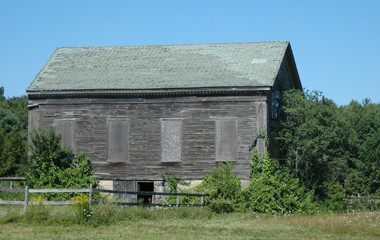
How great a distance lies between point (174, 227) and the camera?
20172 mm

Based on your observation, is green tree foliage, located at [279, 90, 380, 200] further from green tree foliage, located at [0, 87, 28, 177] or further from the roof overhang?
green tree foliage, located at [0, 87, 28, 177]

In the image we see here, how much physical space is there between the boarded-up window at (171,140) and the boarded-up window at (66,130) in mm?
4581

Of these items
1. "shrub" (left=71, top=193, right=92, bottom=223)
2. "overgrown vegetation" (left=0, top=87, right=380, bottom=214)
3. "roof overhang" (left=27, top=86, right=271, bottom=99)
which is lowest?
"shrub" (left=71, top=193, right=92, bottom=223)

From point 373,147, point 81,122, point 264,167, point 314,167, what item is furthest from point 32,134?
point 373,147

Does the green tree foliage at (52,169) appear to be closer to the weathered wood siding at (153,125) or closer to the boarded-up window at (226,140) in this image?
the weathered wood siding at (153,125)

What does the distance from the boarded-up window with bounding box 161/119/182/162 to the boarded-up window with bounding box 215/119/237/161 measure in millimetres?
1871

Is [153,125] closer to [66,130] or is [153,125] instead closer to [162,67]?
[162,67]

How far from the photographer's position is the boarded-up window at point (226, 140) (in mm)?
29375

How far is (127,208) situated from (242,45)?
14.1m

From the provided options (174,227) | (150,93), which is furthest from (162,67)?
(174,227)

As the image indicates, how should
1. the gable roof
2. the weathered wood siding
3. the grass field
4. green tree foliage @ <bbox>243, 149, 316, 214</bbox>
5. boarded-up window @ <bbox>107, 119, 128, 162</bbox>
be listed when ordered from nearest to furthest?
the grass field
green tree foliage @ <bbox>243, 149, 316, 214</bbox>
the weathered wood siding
the gable roof
boarded-up window @ <bbox>107, 119, 128, 162</bbox>

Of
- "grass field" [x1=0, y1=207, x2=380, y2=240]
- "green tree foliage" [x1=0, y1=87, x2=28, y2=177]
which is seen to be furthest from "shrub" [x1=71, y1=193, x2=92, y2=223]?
"green tree foliage" [x1=0, y1=87, x2=28, y2=177]

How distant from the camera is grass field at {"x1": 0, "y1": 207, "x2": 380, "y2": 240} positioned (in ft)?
60.3

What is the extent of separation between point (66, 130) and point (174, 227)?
12.7 meters
